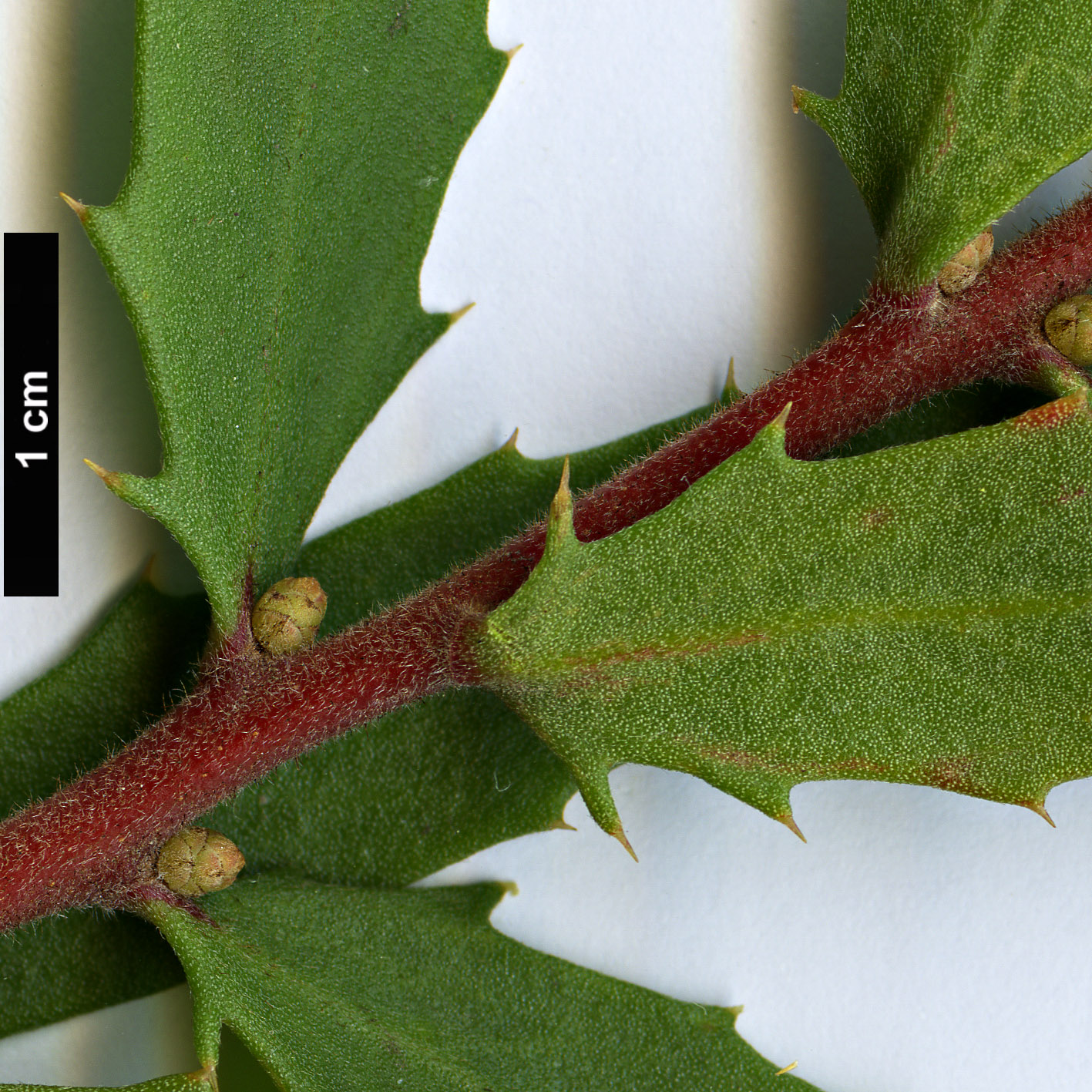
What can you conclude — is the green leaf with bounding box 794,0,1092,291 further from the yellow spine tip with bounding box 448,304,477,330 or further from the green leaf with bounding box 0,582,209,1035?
the green leaf with bounding box 0,582,209,1035

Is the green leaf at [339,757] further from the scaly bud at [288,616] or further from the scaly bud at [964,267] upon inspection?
the scaly bud at [964,267]

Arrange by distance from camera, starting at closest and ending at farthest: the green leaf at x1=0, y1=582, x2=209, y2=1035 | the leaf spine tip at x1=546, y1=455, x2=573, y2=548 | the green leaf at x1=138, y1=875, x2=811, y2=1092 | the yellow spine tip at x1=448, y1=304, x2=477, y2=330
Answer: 1. the leaf spine tip at x1=546, y1=455, x2=573, y2=548
2. the green leaf at x1=138, y1=875, x2=811, y2=1092
3. the green leaf at x1=0, y1=582, x2=209, y2=1035
4. the yellow spine tip at x1=448, y1=304, x2=477, y2=330

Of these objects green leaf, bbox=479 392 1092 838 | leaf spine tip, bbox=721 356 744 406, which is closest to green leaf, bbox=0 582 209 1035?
green leaf, bbox=479 392 1092 838

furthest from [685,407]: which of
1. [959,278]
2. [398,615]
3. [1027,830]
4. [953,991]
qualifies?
[953,991]

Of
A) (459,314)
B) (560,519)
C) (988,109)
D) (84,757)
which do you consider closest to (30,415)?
(84,757)

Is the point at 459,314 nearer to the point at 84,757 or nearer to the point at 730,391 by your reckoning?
the point at 730,391

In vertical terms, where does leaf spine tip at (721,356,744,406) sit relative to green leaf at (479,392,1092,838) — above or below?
above
